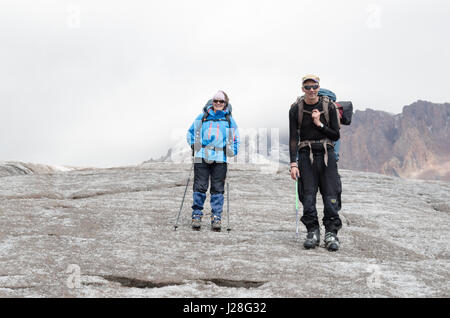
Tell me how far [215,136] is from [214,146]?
272 millimetres

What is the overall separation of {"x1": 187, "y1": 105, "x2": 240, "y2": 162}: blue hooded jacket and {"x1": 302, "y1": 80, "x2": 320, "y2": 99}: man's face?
105 inches

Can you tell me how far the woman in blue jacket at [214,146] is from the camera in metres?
11.4

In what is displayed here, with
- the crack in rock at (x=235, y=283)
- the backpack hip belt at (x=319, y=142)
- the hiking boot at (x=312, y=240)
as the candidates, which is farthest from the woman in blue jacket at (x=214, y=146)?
the crack in rock at (x=235, y=283)

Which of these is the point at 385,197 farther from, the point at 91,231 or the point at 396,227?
the point at 91,231

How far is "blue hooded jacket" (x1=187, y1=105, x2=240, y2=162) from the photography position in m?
11.4

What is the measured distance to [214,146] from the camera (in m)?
11.4

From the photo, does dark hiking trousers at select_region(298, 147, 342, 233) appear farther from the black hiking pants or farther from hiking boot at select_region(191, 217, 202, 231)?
hiking boot at select_region(191, 217, 202, 231)

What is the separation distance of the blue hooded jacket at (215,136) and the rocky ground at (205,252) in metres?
2.08

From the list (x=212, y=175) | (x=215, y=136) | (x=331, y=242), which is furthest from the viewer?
(x=212, y=175)

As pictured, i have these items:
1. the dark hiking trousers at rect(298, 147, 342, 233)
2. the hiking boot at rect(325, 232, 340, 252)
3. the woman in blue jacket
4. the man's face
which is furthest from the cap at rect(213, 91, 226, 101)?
the hiking boot at rect(325, 232, 340, 252)

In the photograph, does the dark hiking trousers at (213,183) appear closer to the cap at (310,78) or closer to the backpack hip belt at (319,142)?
the backpack hip belt at (319,142)

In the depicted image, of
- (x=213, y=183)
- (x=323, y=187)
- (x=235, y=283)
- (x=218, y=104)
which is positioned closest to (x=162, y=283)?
(x=235, y=283)

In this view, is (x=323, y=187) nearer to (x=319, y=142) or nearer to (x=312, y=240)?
(x=319, y=142)

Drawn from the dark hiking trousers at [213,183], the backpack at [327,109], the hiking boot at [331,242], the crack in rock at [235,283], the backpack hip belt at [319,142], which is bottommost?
the crack in rock at [235,283]
